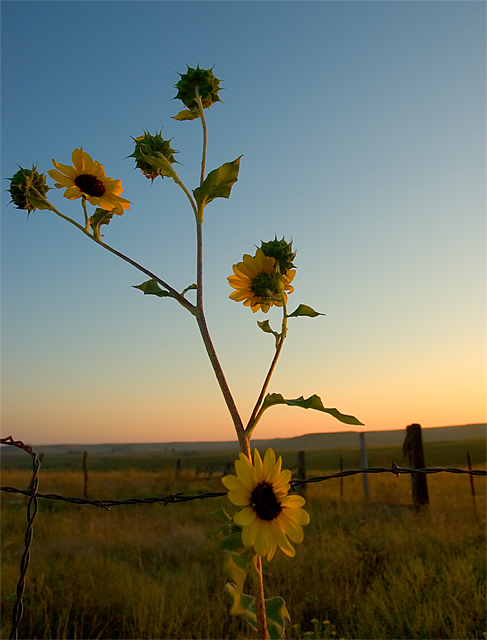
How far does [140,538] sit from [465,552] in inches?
176

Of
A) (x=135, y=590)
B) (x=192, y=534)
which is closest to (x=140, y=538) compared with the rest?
(x=192, y=534)

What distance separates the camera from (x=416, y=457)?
8820mm

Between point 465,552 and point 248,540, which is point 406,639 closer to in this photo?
point 465,552

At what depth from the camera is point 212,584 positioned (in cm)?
536

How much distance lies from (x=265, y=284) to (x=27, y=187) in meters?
0.87

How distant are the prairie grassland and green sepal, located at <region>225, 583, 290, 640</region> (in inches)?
129

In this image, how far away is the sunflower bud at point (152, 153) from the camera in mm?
1415

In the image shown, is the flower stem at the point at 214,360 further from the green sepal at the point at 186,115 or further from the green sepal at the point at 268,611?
the green sepal at the point at 186,115

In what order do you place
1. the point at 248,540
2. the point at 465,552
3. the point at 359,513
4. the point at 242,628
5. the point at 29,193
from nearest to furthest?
the point at 248,540 → the point at 29,193 → the point at 242,628 → the point at 465,552 → the point at 359,513

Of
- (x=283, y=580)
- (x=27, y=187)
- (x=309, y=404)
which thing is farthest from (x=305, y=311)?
(x=283, y=580)

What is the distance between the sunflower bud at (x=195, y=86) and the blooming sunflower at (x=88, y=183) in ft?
1.13

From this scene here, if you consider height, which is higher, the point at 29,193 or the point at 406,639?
the point at 29,193

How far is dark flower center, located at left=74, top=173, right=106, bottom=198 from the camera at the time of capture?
1521 millimetres

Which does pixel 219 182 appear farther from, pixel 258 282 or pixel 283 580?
pixel 283 580
